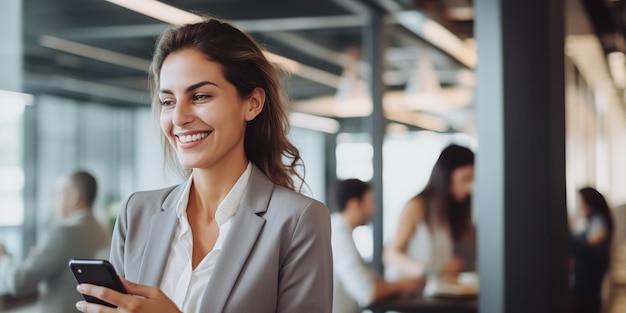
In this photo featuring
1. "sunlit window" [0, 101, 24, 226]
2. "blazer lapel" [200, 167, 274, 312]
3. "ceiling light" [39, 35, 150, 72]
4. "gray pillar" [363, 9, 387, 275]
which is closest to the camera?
"blazer lapel" [200, 167, 274, 312]

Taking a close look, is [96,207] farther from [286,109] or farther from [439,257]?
[286,109]

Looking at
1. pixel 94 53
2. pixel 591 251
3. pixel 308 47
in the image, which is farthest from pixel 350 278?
pixel 308 47

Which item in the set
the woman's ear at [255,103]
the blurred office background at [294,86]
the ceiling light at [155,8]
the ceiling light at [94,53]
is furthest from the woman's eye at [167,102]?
the ceiling light at [155,8]

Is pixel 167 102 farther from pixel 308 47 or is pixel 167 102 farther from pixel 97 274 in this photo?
pixel 308 47

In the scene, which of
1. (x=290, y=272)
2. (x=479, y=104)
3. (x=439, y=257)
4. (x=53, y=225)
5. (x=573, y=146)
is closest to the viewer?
(x=290, y=272)

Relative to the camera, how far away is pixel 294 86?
897cm

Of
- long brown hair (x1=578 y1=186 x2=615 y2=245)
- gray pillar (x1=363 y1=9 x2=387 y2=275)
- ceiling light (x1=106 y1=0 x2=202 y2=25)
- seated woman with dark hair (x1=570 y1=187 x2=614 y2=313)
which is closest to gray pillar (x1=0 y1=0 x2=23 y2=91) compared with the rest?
ceiling light (x1=106 y1=0 x2=202 y2=25)

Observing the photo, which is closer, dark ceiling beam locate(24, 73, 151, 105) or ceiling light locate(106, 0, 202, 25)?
dark ceiling beam locate(24, 73, 151, 105)

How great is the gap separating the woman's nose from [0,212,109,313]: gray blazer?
82.9 inches

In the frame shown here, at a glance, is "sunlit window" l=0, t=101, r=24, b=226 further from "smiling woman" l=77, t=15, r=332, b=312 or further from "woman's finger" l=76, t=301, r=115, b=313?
"woman's finger" l=76, t=301, r=115, b=313

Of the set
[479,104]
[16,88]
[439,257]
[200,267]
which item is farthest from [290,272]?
[439,257]

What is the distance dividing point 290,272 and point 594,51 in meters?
9.00

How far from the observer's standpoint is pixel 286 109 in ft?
5.82

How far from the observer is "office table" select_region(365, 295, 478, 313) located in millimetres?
4328
